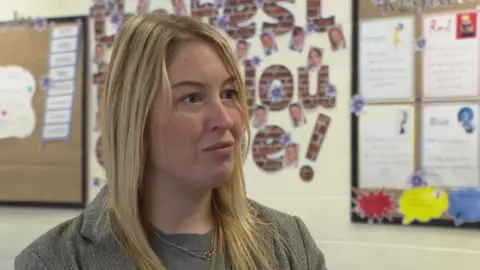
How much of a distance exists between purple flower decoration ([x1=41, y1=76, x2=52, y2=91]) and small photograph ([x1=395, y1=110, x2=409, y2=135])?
1257 millimetres

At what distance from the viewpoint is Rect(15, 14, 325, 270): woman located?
2.96ft

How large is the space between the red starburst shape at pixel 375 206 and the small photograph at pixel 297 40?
49 centimetres

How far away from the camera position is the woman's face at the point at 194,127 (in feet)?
2.96

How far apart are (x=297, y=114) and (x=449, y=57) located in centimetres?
47

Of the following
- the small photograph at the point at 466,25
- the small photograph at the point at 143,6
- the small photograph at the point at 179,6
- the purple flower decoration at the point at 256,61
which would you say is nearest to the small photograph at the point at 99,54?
the small photograph at the point at 143,6

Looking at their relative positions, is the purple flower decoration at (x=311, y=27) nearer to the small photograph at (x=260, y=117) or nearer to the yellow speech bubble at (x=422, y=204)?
the small photograph at (x=260, y=117)

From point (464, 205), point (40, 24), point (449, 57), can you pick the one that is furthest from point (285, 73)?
point (40, 24)

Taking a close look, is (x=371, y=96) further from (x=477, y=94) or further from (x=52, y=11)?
(x=52, y=11)

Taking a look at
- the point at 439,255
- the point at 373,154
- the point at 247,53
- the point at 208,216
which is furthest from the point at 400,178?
the point at 208,216

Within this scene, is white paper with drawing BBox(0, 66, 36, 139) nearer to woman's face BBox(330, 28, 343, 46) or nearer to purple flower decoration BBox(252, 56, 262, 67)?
purple flower decoration BBox(252, 56, 262, 67)

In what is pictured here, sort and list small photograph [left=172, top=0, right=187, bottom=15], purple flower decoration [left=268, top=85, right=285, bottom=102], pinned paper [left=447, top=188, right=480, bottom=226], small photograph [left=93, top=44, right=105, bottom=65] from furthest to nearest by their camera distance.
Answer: small photograph [left=93, top=44, right=105, bottom=65], small photograph [left=172, top=0, right=187, bottom=15], purple flower decoration [left=268, top=85, right=285, bottom=102], pinned paper [left=447, top=188, right=480, bottom=226]

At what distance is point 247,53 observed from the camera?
5.78 feet

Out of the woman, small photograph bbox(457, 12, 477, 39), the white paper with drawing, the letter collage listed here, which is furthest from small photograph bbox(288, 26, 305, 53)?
the white paper with drawing

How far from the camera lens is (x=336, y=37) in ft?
5.41
